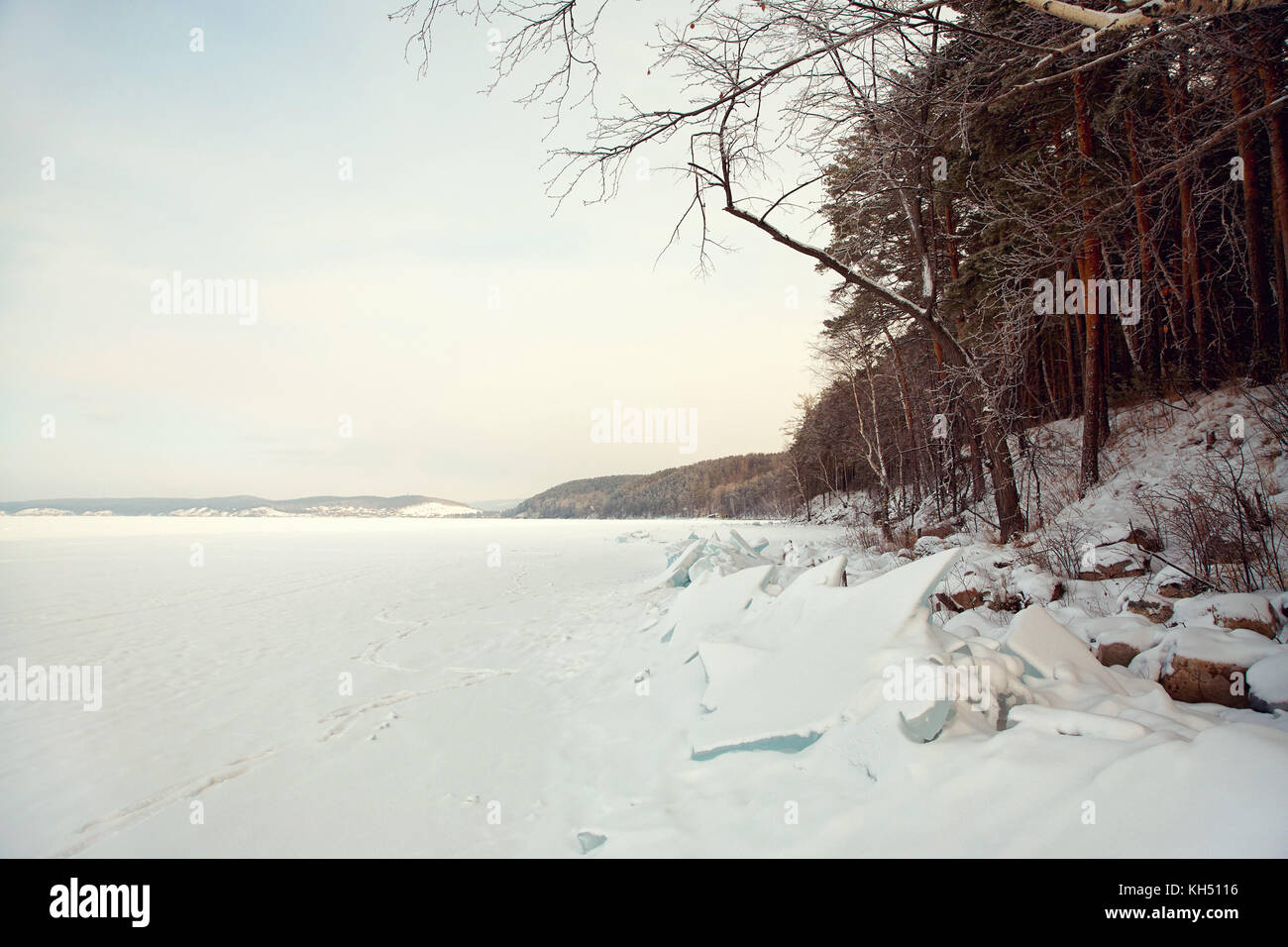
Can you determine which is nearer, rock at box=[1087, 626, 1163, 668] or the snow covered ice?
the snow covered ice

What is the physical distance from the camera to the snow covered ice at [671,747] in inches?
75.5

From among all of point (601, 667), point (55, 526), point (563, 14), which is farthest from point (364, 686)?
point (55, 526)

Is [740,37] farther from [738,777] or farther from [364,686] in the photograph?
[364,686]

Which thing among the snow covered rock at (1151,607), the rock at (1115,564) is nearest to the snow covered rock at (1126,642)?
the snow covered rock at (1151,607)

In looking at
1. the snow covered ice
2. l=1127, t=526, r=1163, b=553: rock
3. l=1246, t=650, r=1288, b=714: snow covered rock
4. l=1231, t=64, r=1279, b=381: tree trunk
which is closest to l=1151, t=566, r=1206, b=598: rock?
l=1127, t=526, r=1163, b=553: rock

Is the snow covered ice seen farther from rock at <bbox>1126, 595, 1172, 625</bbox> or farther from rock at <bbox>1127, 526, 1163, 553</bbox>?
rock at <bbox>1127, 526, 1163, 553</bbox>

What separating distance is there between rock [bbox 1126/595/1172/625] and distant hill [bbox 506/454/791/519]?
157 ft

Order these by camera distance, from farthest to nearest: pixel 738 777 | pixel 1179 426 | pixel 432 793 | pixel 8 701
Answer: pixel 1179 426 < pixel 8 701 < pixel 432 793 < pixel 738 777

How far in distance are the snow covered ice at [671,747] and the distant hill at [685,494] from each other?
159 ft

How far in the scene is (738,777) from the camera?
2.80 m

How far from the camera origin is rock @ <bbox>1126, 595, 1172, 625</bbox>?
394 cm

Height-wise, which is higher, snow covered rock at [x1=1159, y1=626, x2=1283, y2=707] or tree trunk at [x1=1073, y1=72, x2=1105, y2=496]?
tree trunk at [x1=1073, y1=72, x2=1105, y2=496]

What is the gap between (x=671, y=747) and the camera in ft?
11.4

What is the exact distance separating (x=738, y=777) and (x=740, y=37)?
4708 millimetres
